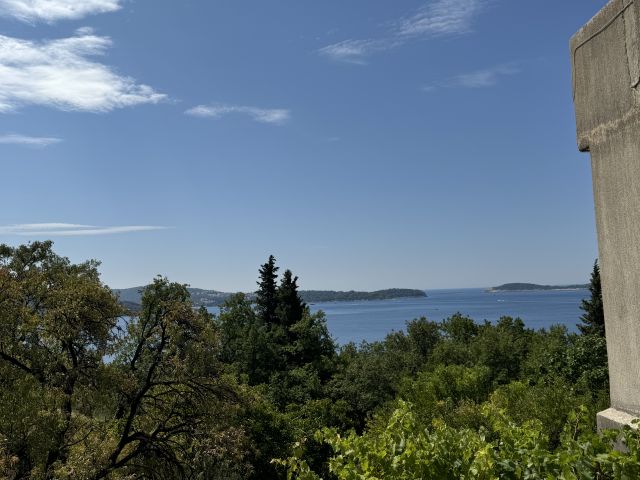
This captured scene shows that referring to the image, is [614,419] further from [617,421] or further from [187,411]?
[187,411]

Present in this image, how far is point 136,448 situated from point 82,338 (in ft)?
11.0

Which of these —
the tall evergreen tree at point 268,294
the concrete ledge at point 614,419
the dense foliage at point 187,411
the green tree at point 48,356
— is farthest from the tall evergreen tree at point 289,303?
the concrete ledge at point 614,419

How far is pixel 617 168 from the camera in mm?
2361

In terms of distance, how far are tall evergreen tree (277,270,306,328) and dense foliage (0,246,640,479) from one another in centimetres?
2004

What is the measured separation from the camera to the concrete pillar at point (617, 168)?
89.6 inches

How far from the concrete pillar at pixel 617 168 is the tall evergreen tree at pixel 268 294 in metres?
44.7

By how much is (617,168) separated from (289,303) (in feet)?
144

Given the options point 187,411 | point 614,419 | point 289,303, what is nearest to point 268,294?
point 289,303

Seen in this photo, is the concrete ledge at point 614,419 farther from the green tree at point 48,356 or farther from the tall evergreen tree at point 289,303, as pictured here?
the tall evergreen tree at point 289,303

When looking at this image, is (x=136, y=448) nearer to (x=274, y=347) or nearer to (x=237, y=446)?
(x=237, y=446)

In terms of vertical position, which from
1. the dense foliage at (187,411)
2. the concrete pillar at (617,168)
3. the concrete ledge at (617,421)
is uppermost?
the concrete pillar at (617,168)

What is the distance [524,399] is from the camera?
17156 mm

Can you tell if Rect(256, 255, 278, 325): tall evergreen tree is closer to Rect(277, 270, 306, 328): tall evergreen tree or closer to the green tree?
Rect(277, 270, 306, 328): tall evergreen tree

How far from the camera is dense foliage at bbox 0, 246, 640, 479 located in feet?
8.81
